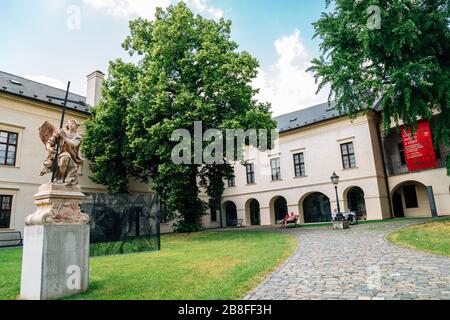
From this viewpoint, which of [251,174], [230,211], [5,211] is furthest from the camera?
[230,211]

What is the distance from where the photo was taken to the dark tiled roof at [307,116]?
2740 centimetres

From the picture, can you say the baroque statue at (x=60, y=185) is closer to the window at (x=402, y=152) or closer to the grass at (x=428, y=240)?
the grass at (x=428, y=240)

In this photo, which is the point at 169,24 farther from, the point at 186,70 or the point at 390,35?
the point at 390,35

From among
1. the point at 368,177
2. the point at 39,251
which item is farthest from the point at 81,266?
the point at 368,177

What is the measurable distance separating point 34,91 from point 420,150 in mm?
27905

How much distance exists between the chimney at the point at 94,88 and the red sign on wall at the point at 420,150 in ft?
76.3

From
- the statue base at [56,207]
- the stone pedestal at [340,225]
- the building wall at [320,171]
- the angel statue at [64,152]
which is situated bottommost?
the stone pedestal at [340,225]

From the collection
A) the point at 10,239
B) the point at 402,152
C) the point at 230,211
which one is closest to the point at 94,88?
the point at 10,239

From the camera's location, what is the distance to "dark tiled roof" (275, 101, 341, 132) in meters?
27.4

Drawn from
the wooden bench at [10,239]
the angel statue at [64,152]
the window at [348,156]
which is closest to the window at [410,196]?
the window at [348,156]

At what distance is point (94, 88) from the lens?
24516 millimetres

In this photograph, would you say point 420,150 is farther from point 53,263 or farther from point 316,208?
point 53,263

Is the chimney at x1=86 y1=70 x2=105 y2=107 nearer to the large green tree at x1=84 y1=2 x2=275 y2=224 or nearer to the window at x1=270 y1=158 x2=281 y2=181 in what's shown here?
the large green tree at x1=84 y1=2 x2=275 y2=224

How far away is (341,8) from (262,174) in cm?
1749
